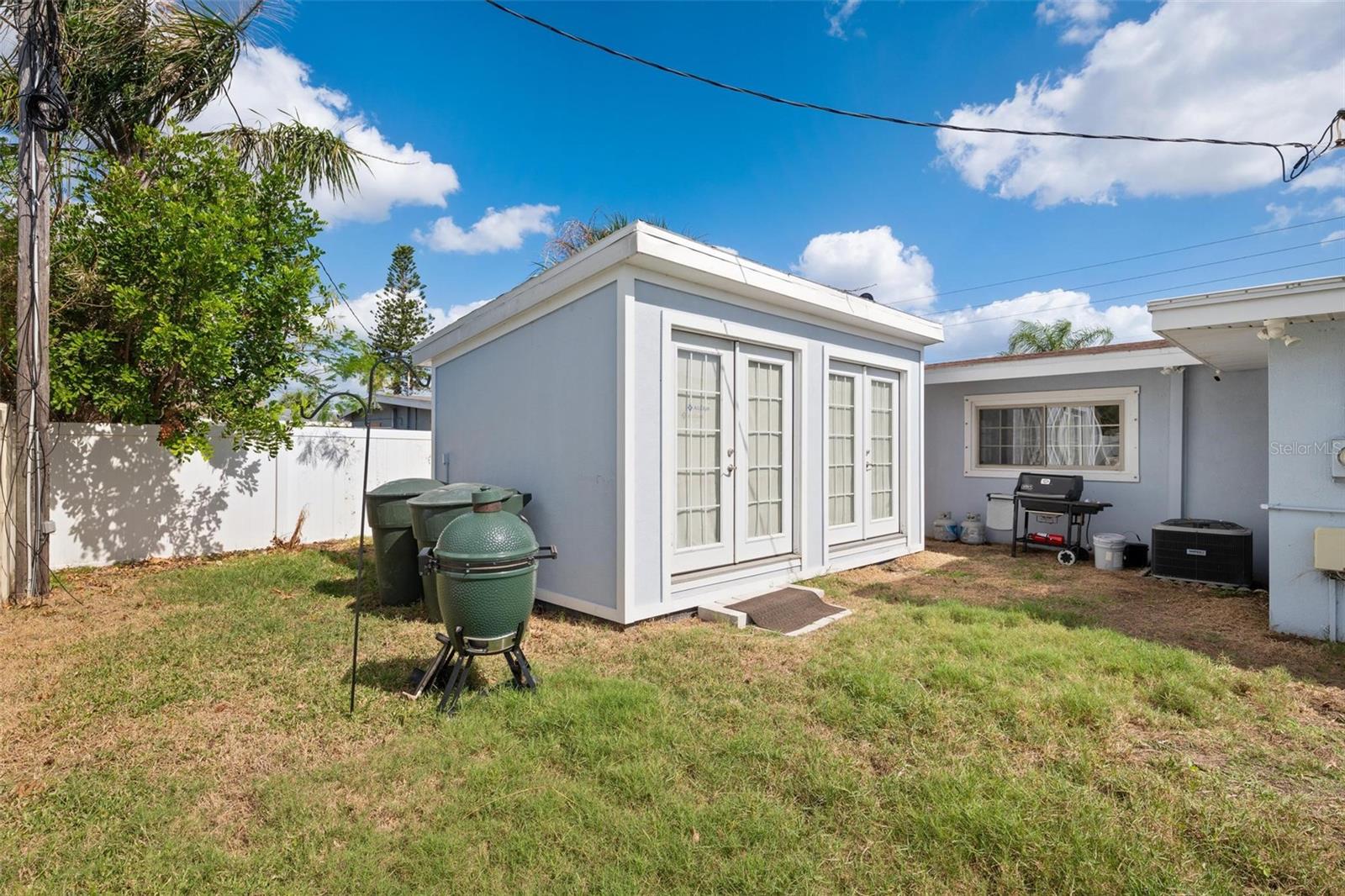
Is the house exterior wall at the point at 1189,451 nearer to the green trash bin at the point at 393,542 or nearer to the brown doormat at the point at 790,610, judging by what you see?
the brown doormat at the point at 790,610

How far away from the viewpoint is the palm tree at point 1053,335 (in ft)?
58.9

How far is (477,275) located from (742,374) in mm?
9640

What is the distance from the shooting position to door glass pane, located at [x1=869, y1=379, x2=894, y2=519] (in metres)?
6.91

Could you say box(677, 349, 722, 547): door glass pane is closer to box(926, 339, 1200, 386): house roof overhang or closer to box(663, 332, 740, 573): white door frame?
box(663, 332, 740, 573): white door frame

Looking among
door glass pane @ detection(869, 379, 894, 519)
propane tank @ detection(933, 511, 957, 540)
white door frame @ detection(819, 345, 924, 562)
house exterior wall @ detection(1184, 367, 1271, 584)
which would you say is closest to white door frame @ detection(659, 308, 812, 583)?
white door frame @ detection(819, 345, 924, 562)

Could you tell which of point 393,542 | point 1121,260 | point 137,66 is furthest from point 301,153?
point 1121,260

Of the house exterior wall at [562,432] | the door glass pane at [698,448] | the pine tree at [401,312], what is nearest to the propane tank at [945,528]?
the door glass pane at [698,448]

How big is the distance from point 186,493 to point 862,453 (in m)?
8.69

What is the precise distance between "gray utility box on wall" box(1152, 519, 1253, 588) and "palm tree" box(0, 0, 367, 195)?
11.6 m

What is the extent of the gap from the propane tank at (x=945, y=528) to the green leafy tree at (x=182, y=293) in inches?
367

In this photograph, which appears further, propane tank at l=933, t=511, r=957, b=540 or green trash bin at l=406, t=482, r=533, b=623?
propane tank at l=933, t=511, r=957, b=540

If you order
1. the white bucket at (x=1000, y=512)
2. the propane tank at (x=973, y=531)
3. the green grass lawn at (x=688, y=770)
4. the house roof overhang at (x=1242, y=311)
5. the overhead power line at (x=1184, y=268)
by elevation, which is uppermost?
the overhead power line at (x=1184, y=268)

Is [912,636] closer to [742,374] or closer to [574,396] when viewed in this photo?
[742,374]

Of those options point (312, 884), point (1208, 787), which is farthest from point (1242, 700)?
point (312, 884)
